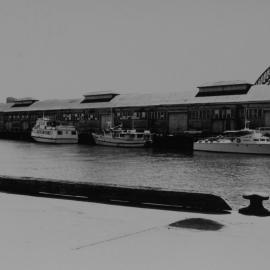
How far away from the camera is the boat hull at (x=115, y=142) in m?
55.8

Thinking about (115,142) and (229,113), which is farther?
(115,142)

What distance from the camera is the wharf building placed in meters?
52.7

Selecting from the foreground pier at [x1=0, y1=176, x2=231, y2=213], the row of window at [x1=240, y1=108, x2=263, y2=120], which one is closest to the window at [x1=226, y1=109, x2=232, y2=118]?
the row of window at [x1=240, y1=108, x2=263, y2=120]

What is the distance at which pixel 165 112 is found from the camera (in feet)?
193

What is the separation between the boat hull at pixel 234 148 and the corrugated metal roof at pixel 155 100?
755 centimetres

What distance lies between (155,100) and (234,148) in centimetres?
1902

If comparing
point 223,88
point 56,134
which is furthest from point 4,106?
point 223,88

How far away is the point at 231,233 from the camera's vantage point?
6.75 meters

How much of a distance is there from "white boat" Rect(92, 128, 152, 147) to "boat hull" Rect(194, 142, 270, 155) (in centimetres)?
847

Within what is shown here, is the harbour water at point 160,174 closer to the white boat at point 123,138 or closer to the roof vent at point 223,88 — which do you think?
the white boat at point 123,138

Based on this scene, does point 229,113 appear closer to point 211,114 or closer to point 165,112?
point 211,114

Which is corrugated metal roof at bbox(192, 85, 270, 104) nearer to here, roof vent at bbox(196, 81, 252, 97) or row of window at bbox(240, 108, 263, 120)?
roof vent at bbox(196, 81, 252, 97)

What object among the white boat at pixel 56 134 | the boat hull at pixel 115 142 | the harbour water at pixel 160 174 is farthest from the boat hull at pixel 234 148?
the white boat at pixel 56 134

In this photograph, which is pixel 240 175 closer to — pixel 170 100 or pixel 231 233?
pixel 231 233
